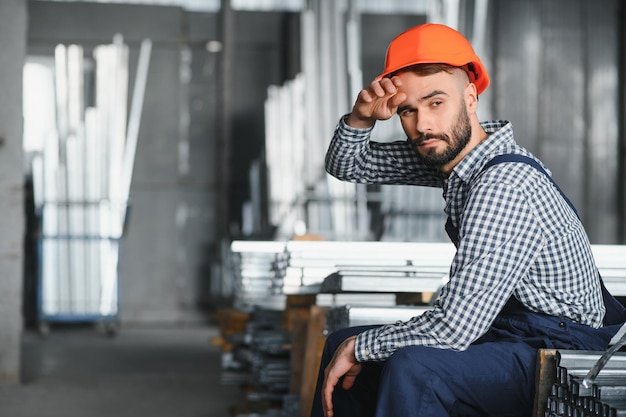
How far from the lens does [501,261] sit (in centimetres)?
190

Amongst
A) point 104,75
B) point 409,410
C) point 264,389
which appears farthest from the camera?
point 104,75

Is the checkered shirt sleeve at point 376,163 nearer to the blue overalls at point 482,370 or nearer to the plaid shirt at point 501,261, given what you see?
the plaid shirt at point 501,261

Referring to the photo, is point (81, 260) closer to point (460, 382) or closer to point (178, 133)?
point (178, 133)

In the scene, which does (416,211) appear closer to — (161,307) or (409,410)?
(161,307)

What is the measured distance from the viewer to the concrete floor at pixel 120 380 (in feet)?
15.5

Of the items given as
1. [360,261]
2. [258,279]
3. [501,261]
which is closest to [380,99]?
[501,261]

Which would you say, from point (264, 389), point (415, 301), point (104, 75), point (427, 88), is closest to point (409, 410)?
point (427, 88)

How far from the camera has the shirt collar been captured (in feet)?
7.04

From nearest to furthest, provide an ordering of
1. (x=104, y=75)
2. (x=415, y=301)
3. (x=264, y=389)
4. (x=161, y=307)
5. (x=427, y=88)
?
(x=427, y=88) < (x=415, y=301) < (x=264, y=389) < (x=104, y=75) < (x=161, y=307)

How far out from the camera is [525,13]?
10.4 m

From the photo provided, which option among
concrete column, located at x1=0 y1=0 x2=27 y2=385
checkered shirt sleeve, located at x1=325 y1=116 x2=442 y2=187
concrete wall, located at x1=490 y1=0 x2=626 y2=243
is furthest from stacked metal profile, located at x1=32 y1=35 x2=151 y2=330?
checkered shirt sleeve, located at x1=325 y1=116 x2=442 y2=187

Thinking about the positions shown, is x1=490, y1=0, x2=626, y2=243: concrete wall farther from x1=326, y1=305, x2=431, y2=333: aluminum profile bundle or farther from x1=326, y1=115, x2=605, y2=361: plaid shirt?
x1=326, y1=115, x2=605, y2=361: plaid shirt

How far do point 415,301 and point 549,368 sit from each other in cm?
138

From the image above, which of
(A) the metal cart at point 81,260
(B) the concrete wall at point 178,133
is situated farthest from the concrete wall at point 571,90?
(A) the metal cart at point 81,260
